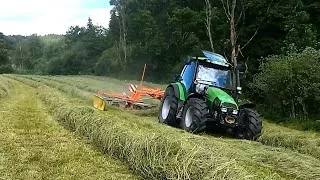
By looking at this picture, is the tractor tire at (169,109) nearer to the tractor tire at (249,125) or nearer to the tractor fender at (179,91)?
the tractor fender at (179,91)

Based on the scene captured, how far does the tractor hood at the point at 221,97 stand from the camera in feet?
31.0

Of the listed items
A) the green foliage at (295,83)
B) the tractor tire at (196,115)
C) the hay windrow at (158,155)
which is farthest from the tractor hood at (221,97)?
the green foliage at (295,83)

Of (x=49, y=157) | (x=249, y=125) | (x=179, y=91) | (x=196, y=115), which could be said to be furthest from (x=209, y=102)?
(x=49, y=157)

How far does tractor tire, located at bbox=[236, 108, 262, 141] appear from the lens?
31.3 ft

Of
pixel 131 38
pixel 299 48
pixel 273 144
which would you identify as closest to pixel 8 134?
pixel 273 144

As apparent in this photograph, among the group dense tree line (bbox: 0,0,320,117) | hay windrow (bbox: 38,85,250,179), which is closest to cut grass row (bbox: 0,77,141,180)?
hay windrow (bbox: 38,85,250,179)

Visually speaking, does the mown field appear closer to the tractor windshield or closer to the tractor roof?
the tractor windshield

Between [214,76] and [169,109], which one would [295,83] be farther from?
[169,109]

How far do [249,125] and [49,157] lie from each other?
4.62 metres

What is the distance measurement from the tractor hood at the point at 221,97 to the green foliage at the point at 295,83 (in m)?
4.60

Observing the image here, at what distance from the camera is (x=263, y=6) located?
23125 mm

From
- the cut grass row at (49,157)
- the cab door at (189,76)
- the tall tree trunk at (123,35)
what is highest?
the tall tree trunk at (123,35)

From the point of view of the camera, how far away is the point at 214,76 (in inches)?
429

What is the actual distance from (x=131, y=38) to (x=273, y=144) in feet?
157
